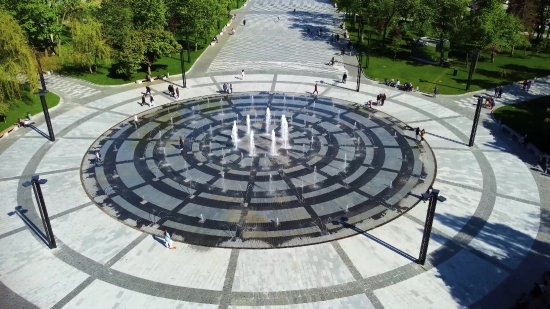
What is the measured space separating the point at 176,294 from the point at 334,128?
22787 mm

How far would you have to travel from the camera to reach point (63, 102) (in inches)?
1719

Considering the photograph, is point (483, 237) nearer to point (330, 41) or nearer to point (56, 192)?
point (56, 192)

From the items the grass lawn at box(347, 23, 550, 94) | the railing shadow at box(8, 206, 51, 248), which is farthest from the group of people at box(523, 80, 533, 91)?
the railing shadow at box(8, 206, 51, 248)

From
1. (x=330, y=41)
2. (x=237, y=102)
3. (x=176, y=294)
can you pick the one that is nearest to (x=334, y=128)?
(x=237, y=102)

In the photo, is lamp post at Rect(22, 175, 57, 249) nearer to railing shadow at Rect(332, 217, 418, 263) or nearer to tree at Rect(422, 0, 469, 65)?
railing shadow at Rect(332, 217, 418, 263)

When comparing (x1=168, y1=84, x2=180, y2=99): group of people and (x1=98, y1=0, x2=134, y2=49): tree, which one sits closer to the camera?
(x1=168, y1=84, x2=180, y2=99): group of people

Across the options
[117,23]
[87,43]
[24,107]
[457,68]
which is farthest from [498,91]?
[24,107]

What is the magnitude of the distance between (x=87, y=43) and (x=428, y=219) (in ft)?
146

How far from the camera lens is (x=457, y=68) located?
56.5 meters

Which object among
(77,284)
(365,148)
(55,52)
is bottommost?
(77,284)

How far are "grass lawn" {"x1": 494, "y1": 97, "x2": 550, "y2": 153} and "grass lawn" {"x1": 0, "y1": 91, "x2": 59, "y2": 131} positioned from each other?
46.2 metres

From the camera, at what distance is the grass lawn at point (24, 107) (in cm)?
3912

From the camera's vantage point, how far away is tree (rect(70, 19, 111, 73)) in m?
48.8

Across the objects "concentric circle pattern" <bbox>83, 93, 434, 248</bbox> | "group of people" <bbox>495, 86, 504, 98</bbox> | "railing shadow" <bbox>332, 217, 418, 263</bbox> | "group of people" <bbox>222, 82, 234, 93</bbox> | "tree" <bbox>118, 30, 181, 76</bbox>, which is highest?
"tree" <bbox>118, 30, 181, 76</bbox>
